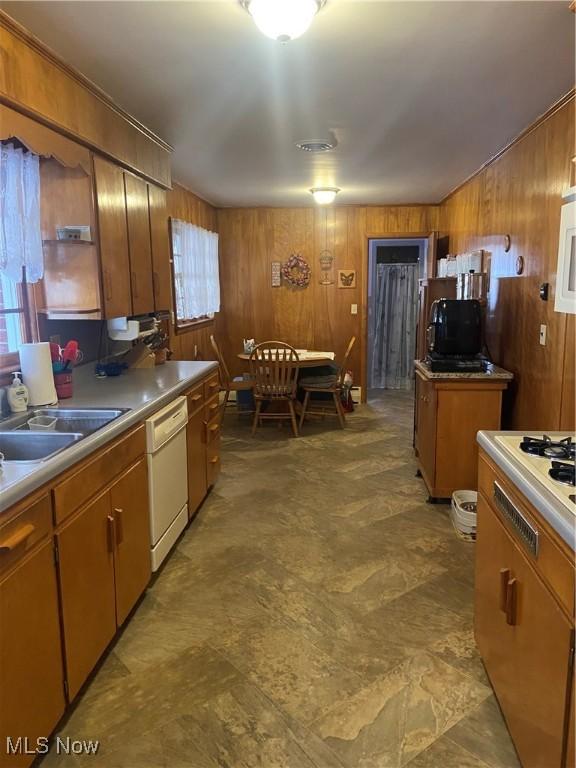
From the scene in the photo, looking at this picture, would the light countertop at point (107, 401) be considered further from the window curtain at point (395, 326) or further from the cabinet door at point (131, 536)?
the window curtain at point (395, 326)

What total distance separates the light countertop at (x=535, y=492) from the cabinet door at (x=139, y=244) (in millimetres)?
2150

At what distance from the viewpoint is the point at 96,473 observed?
1899 mm

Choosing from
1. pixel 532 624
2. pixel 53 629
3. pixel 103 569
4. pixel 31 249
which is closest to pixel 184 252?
pixel 31 249

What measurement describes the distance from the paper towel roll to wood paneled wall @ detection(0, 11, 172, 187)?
36.3 inches

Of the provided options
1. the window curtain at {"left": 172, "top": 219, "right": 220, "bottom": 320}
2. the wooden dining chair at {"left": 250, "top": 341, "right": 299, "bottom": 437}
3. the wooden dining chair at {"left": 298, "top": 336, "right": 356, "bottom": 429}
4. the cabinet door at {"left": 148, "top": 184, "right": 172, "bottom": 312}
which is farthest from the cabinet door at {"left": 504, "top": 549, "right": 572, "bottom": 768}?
the window curtain at {"left": 172, "top": 219, "right": 220, "bottom": 320}

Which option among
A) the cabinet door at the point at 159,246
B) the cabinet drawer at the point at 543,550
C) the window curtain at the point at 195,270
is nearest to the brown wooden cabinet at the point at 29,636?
the cabinet drawer at the point at 543,550

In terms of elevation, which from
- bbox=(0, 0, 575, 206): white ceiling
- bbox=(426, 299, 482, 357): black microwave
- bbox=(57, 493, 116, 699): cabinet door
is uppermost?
bbox=(0, 0, 575, 206): white ceiling

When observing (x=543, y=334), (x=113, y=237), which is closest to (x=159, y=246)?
(x=113, y=237)

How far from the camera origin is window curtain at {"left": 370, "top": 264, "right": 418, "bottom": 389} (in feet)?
23.4

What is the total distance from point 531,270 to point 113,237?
2300mm

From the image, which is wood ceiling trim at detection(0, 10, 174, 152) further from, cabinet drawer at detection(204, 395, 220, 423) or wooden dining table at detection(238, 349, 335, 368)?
wooden dining table at detection(238, 349, 335, 368)

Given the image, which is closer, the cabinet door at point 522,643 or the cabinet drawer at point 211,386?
the cabinet door at point 522,643

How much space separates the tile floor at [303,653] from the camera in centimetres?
169

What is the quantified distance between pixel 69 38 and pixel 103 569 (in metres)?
1.96
